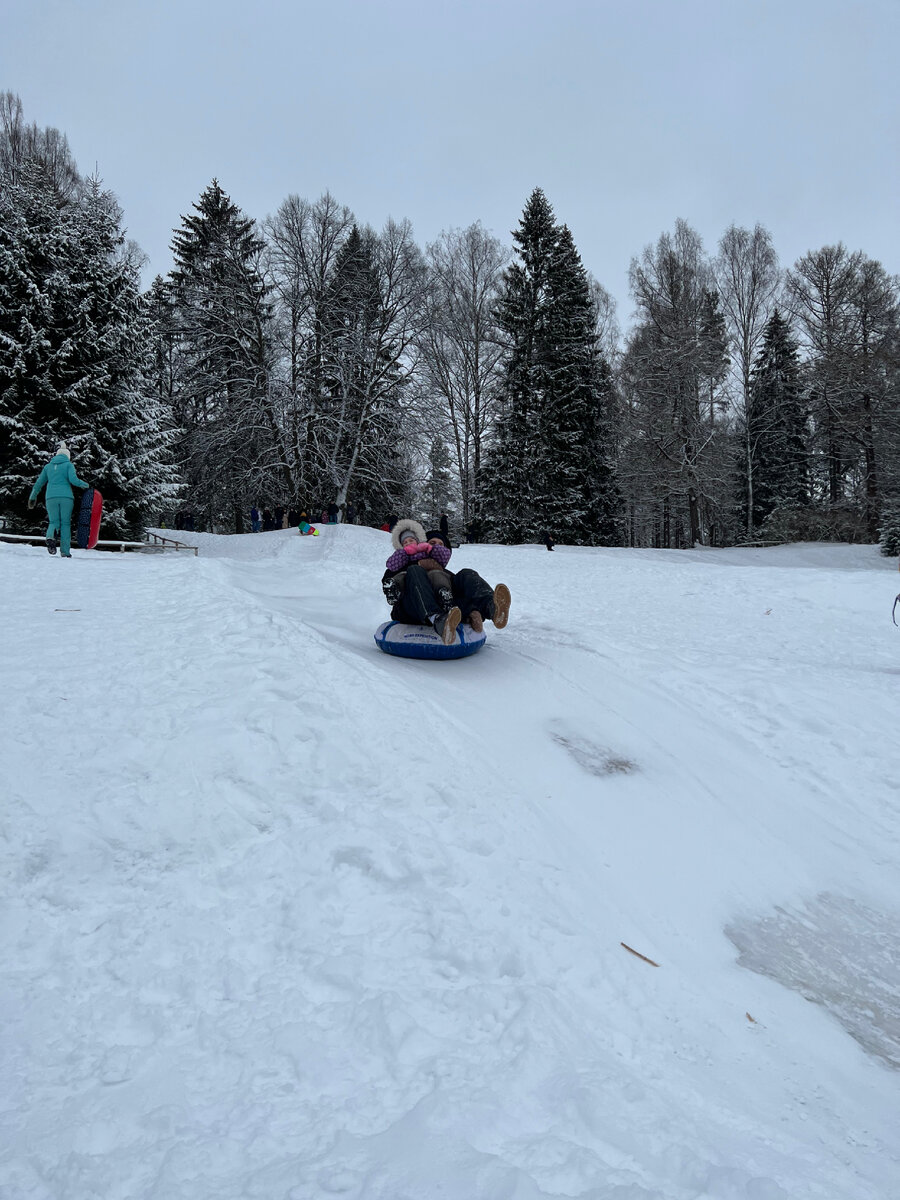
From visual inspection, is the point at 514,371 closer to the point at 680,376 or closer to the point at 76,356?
the point at 680,376

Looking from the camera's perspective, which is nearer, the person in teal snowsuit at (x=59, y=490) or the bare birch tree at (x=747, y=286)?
the person in teal snowsuit at (x=59, y=490)

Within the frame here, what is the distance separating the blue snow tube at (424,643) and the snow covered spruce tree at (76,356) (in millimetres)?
→ 13197

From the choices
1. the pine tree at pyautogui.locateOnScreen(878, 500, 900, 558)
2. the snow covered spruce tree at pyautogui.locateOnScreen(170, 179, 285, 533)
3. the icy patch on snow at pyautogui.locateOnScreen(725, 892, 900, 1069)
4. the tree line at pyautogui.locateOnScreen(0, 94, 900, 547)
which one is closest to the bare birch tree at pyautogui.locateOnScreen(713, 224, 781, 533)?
the tree line at pyautogui.locateOnScreen(0, 94, 900, 547)

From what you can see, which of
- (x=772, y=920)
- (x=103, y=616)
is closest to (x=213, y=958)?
A: (x=772, y=920)

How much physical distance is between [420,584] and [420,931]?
13.2 ft

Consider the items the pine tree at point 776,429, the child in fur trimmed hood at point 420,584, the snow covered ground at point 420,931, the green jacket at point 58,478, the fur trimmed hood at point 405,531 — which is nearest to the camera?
the snow covered ground at point 420,931

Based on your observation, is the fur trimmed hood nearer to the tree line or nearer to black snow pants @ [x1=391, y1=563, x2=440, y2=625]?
black snow pants @ [x1=391, y1=563, x2=440, y2=625]

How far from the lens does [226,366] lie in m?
26.5

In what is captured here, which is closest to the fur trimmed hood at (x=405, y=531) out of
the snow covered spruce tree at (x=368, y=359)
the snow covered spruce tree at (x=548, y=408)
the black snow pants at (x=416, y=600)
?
the black snow pants at (x=416, y=600)

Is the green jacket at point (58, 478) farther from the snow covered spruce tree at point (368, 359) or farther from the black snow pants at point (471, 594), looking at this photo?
the snow covered spruce tree at point (368, 359)

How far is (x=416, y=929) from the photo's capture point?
2523 mm

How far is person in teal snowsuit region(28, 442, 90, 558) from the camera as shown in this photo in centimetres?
1028

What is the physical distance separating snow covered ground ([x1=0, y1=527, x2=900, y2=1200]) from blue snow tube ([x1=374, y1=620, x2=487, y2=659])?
86 cm

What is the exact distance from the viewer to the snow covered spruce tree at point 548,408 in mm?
24953
